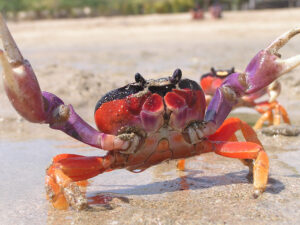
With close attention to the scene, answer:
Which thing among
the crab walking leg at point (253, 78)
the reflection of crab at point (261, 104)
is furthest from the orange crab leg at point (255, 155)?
the reflection of crab at point (261, 104)

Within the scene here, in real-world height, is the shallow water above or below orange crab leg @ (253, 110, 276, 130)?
above

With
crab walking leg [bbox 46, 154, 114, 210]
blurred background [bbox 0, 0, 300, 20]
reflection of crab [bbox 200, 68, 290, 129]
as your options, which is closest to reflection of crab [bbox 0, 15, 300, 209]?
crab walking leg [bbox 46, 154, 114, 210]

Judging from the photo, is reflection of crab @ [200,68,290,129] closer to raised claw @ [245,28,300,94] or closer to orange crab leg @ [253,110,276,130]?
orange crab leg @ [253,110,276,130]

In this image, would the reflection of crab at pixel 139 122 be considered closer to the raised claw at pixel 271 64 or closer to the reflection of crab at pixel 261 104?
the raised claw at pixel 271 64

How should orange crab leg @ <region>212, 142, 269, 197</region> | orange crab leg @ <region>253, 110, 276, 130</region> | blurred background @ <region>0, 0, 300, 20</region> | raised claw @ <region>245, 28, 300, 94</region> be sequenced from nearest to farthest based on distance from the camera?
orange crab leg @ <region>212, 142, 269, 197</region> → raised claw @ <region>245, 28, 300, 94</region> → orange crab leg @ <region>253, 110, 276, 130</region> → blurred background @ <region>0, 0, 300, 20</region>

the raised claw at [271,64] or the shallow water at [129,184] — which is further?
the raised claw at [271,64]

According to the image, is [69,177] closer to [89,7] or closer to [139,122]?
[139,122]

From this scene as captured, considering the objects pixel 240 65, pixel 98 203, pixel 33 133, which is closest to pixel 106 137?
pixel 98 203

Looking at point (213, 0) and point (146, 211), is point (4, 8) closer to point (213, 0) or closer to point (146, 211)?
point (213, 0)
